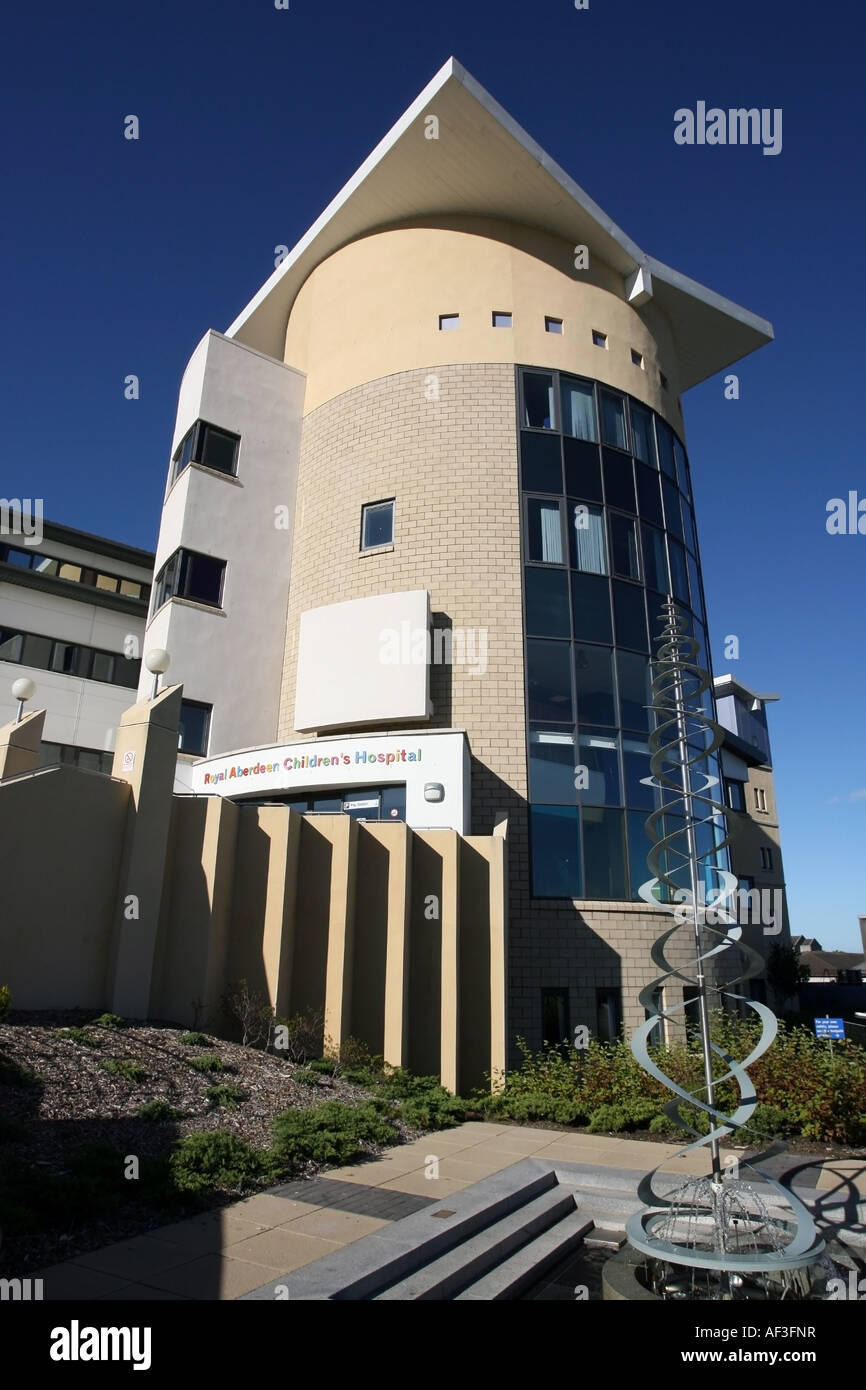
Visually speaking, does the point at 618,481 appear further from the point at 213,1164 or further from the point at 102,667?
the point at 213,1164

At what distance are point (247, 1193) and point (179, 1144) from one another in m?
0.91

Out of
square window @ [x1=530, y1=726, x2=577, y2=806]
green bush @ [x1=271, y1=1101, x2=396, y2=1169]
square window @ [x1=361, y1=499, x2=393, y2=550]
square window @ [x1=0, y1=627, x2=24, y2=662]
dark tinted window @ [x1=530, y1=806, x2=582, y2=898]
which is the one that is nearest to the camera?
green bush @ [x1=271, y1=1101, x2=396, y2=1169]

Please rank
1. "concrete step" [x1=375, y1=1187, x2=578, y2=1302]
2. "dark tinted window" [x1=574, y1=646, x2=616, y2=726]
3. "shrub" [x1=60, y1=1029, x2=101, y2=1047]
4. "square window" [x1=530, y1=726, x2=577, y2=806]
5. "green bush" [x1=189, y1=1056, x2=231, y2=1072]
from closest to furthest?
"concrete step" [x1=375, y1=1187, x2=578, y2=1302] → "shrub" [x1=60, y1=1029, x2=101, y2=1047] → "green bush" [x1=189, y1=1056, x2=231, y2=1072] → "square window" [x1=530, y1=726, x2=577, y2=806] → "dark tinted window" [x1=574, y1=646, x2=616, y2=726]

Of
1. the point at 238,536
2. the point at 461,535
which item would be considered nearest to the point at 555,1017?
the point at 461,535

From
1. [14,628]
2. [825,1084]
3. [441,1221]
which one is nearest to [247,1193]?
[441,1221]

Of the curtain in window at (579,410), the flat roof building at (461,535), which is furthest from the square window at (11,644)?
the curtain in window at (579,410)

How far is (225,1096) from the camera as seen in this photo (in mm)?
9594

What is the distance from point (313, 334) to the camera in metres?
25.2

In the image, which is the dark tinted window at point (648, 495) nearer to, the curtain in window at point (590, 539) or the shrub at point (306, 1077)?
the curtain in window at point (590, 539)

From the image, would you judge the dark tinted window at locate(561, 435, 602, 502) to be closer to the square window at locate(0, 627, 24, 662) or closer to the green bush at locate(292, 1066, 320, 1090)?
the green bush at locate(292, 1066, 320, 1090)

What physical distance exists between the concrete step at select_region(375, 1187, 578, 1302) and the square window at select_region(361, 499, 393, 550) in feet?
51.8

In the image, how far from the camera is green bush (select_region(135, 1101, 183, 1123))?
28.4ft

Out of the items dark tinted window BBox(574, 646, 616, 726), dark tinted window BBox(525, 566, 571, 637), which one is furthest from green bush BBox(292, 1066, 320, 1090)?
A: dark tinted window BBox(525, 566, 571, 637)
